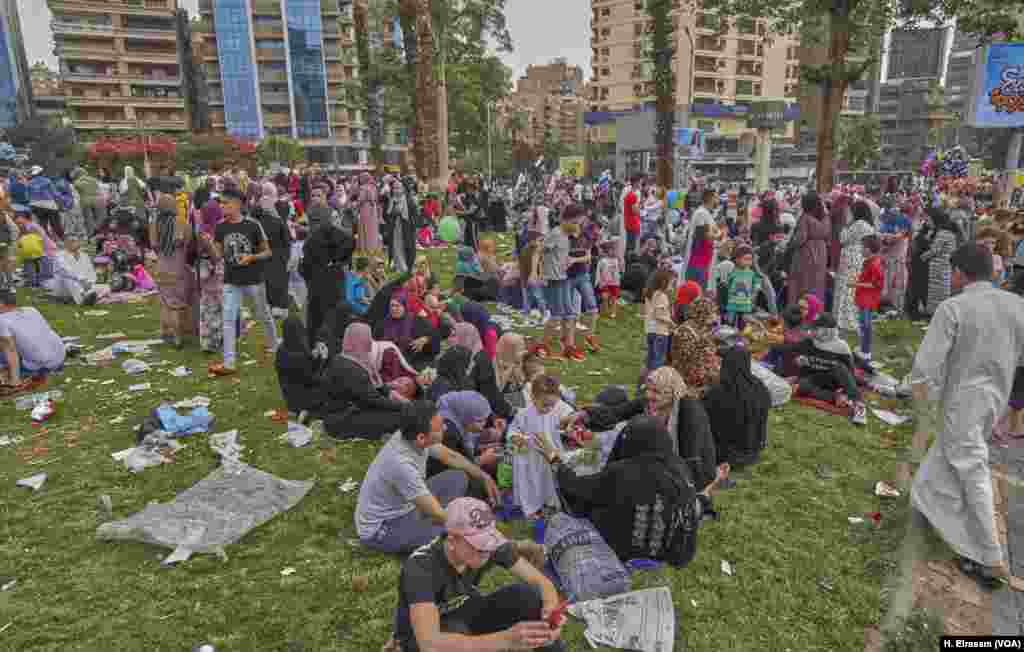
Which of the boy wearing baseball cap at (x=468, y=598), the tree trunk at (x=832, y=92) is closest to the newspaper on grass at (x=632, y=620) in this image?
the boy wearing baseball cap at (x=468, y=598)

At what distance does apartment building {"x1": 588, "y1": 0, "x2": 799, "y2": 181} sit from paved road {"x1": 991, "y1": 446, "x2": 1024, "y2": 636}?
61491mm

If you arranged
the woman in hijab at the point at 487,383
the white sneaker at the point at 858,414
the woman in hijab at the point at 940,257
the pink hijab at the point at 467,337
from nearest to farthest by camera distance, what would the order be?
the woman in hijab at the point at 487,383, the pink hijab at the point at 467,337, the white sneaker at the point at 858,414, the woman in hijab at the point at 940,257

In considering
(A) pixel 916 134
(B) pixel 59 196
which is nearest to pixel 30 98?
(B) pixel 59 196

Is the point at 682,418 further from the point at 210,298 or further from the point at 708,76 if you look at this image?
the point at 708,76

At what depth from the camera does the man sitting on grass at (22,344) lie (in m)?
6.96

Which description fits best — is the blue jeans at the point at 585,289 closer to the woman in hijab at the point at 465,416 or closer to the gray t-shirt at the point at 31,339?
the woman in hijab at the point at 465,416

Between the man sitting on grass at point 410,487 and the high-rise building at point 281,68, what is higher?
the high-rise building at point 281,68

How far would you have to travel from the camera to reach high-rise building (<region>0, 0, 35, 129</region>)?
63.8 metres

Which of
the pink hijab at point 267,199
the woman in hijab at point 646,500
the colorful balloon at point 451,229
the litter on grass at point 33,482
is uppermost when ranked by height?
the pink hijab at point 267,199

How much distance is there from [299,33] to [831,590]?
3223 inches

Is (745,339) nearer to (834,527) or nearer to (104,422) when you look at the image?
(834,527)

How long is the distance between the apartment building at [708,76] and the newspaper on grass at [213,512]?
64.0 m

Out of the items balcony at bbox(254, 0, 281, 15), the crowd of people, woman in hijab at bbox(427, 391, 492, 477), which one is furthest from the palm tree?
balcony at bbox(254, 0, 281, 15)

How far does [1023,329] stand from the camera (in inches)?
154
